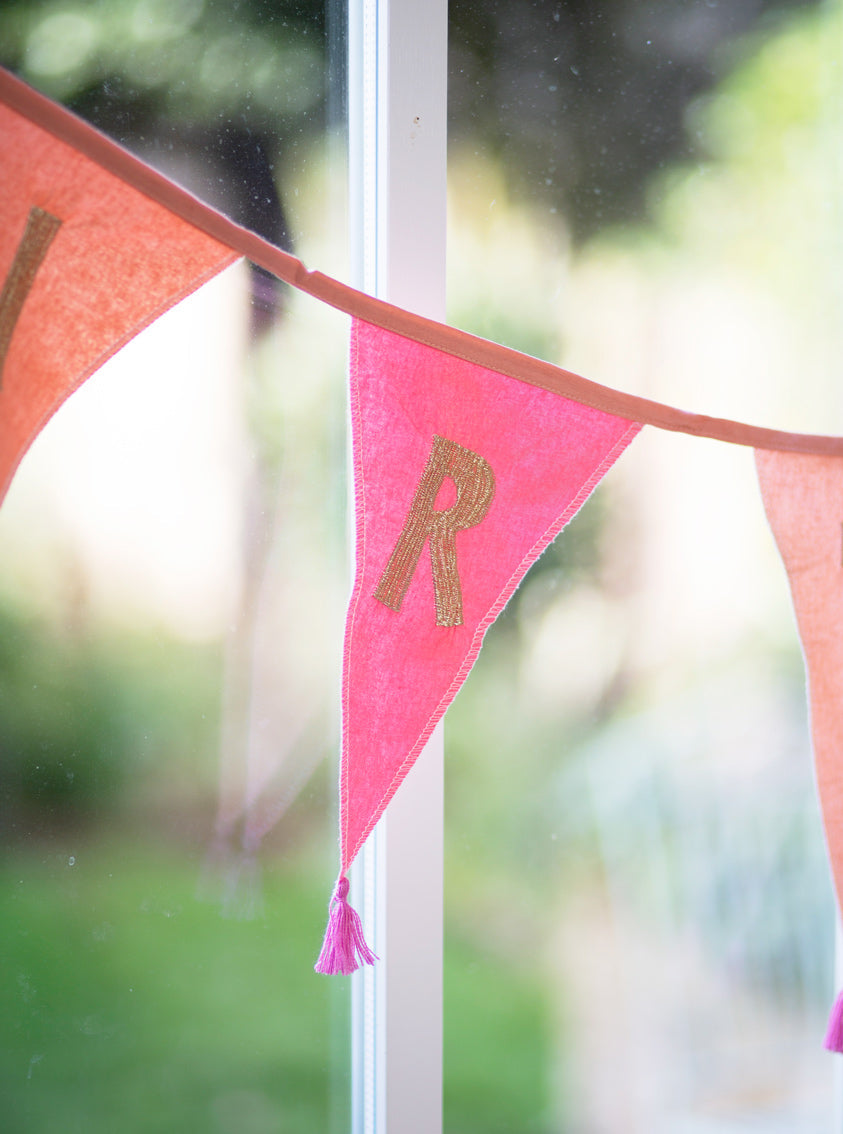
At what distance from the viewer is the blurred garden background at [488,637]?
3.18 feet

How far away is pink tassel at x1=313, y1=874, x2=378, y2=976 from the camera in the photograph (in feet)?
2.46

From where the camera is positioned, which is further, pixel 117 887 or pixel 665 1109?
pixel 665 1109

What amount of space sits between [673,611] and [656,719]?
144mm

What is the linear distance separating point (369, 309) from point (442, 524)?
187 millimetres

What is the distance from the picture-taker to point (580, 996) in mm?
1168

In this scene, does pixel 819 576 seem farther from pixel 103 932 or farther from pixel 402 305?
pixel 103 932

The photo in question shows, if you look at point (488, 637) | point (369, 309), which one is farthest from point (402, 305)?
point (488, 637)

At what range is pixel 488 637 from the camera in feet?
3.67

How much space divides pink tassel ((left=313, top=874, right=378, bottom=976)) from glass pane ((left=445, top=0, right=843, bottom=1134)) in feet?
1.20

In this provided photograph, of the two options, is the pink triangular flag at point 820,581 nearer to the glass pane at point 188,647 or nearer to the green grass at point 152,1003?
the glass pane at point 188,647

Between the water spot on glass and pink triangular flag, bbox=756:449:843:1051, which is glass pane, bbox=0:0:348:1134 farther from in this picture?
pink triangular flag, bbox=756:449:843:1051

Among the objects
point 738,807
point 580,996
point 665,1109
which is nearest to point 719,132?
point 738,807

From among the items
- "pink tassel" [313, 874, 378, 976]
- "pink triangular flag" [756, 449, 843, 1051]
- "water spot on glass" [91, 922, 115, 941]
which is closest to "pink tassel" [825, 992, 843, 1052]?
"pink triangular flag" [756, 449, 843, 1051]

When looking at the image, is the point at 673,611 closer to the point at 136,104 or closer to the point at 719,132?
the point at 719,132
